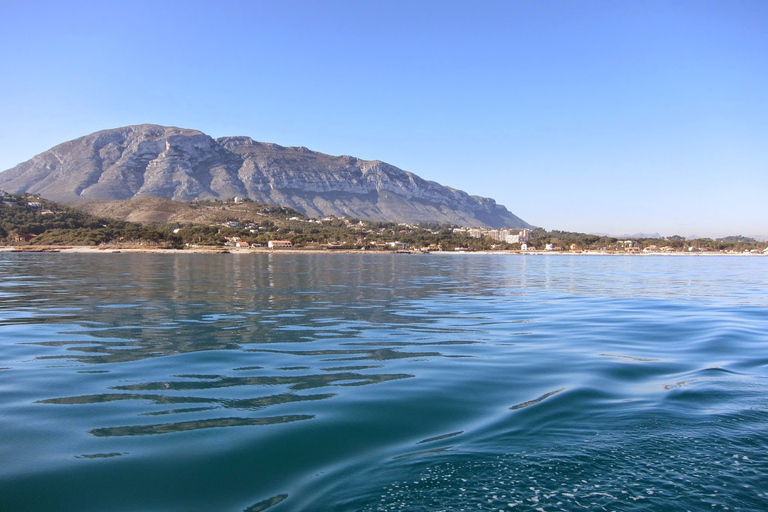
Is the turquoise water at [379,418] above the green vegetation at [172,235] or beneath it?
beneath

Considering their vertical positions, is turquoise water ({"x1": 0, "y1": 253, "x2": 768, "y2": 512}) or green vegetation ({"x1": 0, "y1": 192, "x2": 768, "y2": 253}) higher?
green vegetation ({"x1": 0, "y1": 192, "x2": 768, "y2": 253})

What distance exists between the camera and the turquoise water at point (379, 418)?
464cm

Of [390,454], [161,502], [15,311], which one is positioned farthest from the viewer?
[15,311]

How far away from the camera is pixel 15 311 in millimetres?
17203

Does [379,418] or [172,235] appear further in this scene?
[172,235]

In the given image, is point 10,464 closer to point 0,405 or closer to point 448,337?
point 0,405

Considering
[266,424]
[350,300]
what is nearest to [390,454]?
[266,424]

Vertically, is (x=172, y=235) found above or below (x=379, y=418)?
above

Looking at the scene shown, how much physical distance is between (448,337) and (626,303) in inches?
511

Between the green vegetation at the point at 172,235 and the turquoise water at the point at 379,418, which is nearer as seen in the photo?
the turquoise water at the point at 379,418

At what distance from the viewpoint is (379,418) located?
6586 mm

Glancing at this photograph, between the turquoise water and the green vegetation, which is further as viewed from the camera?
the green vegetation

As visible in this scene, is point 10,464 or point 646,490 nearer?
point 646,490

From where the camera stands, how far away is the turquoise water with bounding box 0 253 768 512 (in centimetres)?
464
